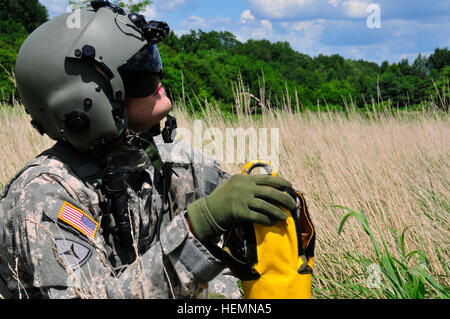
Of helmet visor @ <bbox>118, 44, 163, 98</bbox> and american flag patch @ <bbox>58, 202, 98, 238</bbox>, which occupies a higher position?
helmet visor @ <bbox>118, 44, 163, 98</bbox>

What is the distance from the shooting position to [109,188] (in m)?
1.74

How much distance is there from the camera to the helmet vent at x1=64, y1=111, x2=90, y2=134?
1.70 m

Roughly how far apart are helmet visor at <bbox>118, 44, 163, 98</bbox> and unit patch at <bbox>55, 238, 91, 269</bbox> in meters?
0.79

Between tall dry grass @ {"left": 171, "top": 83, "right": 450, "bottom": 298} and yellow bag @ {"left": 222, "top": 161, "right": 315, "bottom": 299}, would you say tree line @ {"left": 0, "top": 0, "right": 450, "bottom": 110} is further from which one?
yellow bag @ {"left": 222, "top": 161, "right": 315, "bottom": 299}

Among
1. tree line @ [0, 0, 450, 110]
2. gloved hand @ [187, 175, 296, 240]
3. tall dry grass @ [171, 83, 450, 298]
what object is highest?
tree line @ [0, 0, 450, 110]

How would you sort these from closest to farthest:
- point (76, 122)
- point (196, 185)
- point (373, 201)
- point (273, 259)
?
1. point (273, 259)
2. point (76, 122)
3. point (196, 185)
4. point (373, 201)

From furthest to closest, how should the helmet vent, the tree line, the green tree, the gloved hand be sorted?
the green tree, the tree line, the helmet vent, the gloved hand

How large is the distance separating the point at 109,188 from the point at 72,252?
1.39 feet

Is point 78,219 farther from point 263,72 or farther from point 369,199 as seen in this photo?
point 263,72

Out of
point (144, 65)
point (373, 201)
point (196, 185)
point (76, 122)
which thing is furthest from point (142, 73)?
point (373, 201)

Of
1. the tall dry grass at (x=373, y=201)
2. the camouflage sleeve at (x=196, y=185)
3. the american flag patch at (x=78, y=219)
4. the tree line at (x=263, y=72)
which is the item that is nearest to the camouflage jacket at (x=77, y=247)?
the american flag patch at (x=78, y=219)

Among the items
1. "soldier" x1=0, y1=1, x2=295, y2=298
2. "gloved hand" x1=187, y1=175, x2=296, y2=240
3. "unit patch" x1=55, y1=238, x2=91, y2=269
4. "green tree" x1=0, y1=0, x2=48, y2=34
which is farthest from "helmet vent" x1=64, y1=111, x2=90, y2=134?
"green tree" x1=0, y1=0, x2=48, y2=34
